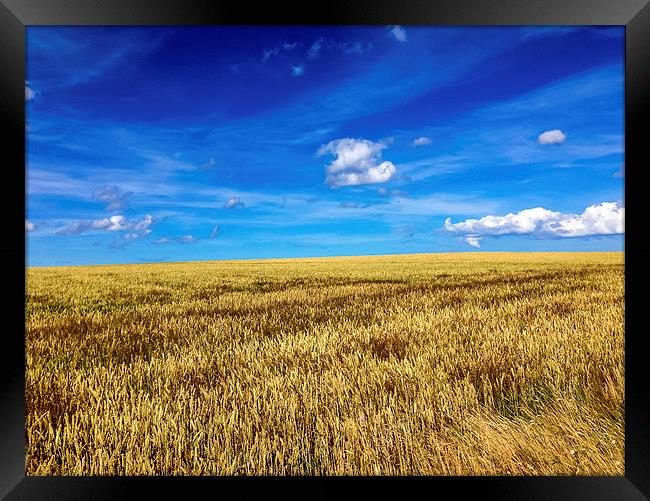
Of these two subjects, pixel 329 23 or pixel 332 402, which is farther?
pixel 332 402

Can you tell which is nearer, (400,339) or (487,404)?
(487,404)

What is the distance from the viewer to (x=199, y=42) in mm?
4207

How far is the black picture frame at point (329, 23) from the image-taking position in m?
1.97

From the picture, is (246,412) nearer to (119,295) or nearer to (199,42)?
(199,42)

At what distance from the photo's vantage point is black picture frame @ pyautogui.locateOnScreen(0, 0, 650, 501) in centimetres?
197

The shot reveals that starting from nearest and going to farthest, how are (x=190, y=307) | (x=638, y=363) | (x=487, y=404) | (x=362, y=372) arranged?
(x=638, y=363) < (x=487, y=404) < (x=362, y=372) < (x=190, y=307)

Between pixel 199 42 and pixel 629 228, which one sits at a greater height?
pixel 199 42

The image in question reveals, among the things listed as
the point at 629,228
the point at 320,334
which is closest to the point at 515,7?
the point at 629,228

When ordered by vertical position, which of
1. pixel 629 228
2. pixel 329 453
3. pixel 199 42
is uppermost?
pixel 199 42

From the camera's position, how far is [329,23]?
2.19 meters

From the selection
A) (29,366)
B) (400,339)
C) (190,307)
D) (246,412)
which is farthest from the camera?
(190,307)

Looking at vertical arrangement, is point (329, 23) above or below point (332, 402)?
above

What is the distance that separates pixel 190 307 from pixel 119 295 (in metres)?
3.18

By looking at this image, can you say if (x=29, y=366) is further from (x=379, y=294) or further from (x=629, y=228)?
(x=379, y=294)
